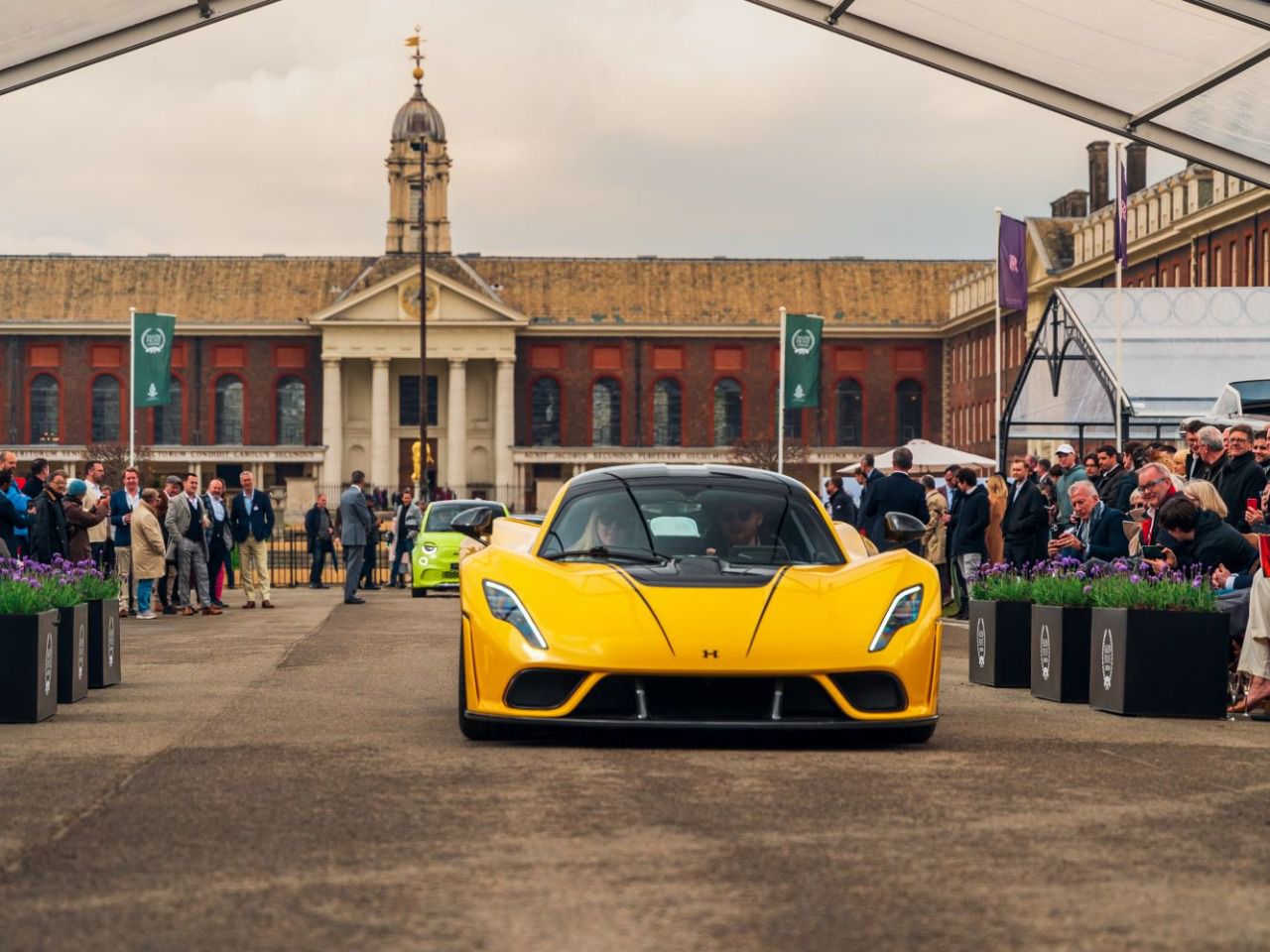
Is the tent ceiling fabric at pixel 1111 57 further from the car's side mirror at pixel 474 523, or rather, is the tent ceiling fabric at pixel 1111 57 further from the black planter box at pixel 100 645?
the black planter box at pixel 100 645

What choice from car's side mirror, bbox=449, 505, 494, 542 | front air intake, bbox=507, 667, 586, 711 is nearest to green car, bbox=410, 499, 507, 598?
car's side mirror, bbox=449, 505, 494, 542

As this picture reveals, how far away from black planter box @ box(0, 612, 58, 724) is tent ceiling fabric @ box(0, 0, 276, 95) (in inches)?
178

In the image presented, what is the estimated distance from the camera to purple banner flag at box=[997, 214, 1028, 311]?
41.8 meters

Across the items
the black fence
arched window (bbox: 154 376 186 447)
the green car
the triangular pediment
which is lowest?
the black fence

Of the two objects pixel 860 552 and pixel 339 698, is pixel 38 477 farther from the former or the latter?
pixel 860 552

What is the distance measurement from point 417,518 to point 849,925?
3128cm

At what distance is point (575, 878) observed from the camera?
5.26m

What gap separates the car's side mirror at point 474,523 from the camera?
33.0 ft

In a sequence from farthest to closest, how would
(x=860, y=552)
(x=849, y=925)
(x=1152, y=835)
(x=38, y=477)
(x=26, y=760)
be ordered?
1. (x=38, y=477)
2. (x=860, y=552)
3. (x=26, y=760)
4. (x=1152, y=835)
5. (x=849, y=925)

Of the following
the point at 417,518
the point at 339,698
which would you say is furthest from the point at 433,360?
the point at 339,698

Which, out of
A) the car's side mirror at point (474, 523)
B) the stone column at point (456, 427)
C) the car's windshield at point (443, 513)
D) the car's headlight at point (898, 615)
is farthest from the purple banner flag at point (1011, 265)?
the stone column at point (456, 427)

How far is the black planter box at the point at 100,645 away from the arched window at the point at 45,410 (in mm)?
90596

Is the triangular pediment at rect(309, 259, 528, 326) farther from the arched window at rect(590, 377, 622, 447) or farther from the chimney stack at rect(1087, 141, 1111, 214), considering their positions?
the chimney stack at rect(1087, 141, 1111, 214)

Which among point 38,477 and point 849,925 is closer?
point 849,925
